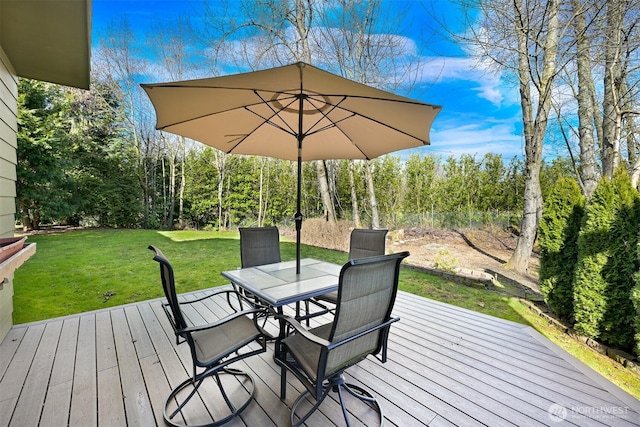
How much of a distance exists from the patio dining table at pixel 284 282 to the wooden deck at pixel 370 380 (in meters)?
0.67

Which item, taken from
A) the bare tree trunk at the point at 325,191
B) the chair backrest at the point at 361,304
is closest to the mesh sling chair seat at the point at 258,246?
the chair backrest at the point at 361,304

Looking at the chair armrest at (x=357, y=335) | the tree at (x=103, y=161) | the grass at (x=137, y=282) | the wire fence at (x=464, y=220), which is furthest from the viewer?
the tree at (x=103, y=161)

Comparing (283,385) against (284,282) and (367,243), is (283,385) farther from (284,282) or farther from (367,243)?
(367,243)

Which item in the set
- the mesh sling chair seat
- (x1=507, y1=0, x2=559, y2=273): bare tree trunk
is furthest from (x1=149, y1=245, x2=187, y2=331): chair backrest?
(x1=507, y1=0, x2=559, y2=273): bare tree trunk

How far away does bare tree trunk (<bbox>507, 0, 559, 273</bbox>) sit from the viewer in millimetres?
5027

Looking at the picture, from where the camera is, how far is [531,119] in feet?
18.7

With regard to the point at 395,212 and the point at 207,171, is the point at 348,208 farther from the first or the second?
the point at 207,171

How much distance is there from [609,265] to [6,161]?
5.92m

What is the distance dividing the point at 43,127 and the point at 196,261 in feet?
20.5

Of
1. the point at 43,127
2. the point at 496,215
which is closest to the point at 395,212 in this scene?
the point at 496,215

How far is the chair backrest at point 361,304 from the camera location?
1.38 meters

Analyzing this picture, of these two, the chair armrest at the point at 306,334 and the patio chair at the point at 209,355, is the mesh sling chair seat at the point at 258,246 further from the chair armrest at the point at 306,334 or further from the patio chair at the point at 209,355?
the chair armrest at the point at 306,334

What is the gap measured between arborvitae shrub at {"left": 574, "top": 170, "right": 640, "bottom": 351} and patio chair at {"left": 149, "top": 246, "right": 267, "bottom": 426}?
10.9 feet

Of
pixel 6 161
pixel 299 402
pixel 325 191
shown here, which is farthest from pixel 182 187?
pixel 299 402
